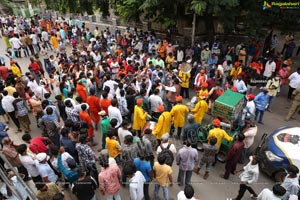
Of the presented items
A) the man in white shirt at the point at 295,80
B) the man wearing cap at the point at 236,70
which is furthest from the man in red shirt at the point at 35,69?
the man in white shirt at the point at 295,80

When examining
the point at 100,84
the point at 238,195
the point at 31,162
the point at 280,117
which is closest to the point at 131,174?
the point at 31,162

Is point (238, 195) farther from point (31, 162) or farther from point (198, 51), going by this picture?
point (198, 51)

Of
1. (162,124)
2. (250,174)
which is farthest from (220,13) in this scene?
(250,174)

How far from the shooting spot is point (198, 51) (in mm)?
12953

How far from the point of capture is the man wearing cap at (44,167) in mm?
5062

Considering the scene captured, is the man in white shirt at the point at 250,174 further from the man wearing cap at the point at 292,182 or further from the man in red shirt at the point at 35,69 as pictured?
the man in red shirt at the point at 35,69

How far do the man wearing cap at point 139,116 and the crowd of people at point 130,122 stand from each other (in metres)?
0.03

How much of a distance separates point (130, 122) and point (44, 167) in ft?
12.2

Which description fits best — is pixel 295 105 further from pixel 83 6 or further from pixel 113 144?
pixel 83 6

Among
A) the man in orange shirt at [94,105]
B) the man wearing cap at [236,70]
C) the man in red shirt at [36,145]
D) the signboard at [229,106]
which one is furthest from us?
the man wearing cap at [236,70]

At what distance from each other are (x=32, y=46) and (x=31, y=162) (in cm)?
1287

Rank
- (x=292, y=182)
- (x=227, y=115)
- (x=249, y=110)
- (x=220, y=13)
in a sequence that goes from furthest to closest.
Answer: (x=220, y=13)
(x=249, y=110)
(x=227, y=115)
(x=292, y=182)

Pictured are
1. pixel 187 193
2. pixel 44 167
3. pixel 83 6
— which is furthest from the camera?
pixel 83 6

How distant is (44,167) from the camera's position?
511 centimetres
